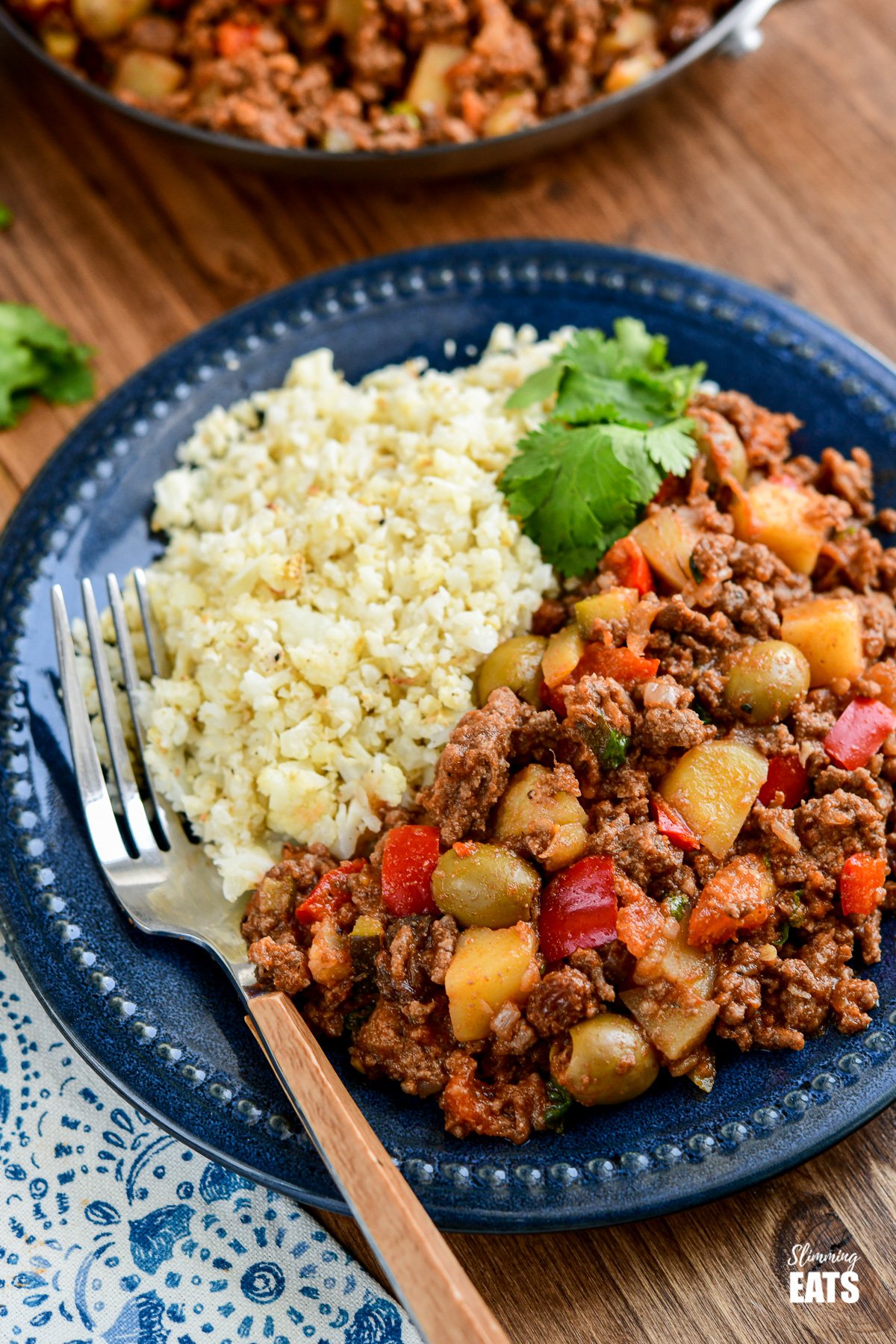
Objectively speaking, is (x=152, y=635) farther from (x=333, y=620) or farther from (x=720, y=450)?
(x=720, y=450)

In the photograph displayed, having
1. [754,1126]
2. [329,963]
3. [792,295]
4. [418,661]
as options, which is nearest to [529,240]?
[792,295]

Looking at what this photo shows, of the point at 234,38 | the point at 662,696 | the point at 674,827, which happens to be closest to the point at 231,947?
the point at 674,827

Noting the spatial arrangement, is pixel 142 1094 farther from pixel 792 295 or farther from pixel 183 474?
pixel 792 295

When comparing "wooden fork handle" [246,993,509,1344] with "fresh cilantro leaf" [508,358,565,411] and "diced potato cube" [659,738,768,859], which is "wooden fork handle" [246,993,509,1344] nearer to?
"diced potato cube" [659,738,768,859]

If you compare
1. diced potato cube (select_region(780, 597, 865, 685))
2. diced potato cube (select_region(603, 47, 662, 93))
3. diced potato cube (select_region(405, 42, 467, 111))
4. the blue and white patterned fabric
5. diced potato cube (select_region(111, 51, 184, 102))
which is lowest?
the blue and white patterned fabric

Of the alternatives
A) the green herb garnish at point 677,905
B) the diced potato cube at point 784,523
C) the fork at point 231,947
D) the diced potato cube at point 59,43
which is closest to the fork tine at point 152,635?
the fork at point 231,947

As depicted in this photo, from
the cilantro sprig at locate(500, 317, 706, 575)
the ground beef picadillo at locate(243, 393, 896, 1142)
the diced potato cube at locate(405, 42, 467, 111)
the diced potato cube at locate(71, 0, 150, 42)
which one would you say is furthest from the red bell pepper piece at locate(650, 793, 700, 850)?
the diced potato cube at locate(71, 0, 150, 42)
